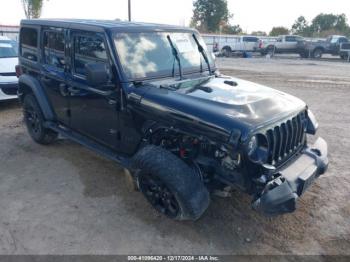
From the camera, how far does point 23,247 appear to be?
122 inches

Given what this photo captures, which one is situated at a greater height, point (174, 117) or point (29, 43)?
point (29, 43)

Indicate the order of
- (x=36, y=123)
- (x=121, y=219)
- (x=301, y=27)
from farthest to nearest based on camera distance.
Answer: (x=301, y=27), (x=36, y=123), (x=121, y=219)

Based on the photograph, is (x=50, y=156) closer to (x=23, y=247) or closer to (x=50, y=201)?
(x=50, y=201)

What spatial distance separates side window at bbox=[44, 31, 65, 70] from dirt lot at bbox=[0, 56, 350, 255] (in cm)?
146

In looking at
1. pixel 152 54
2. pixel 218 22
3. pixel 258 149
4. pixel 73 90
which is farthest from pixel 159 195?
pixel 218 22

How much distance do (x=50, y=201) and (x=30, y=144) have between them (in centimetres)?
215

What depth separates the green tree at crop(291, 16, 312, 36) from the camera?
66.8 metres

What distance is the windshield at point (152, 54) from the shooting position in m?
3.68

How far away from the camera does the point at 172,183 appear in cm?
308

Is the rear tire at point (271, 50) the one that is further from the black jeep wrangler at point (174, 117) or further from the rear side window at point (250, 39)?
the black jeep wrangler at point (174, 117)

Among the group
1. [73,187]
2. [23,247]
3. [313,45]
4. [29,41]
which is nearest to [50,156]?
[73,187]

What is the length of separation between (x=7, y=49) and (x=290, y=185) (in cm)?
851

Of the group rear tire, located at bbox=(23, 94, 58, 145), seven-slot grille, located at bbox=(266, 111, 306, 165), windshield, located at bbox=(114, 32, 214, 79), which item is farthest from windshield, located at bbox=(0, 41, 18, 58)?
seven-slot grille, located at bbox=(266, 111, 306, 165)

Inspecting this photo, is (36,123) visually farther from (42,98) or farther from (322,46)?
(322,46)
